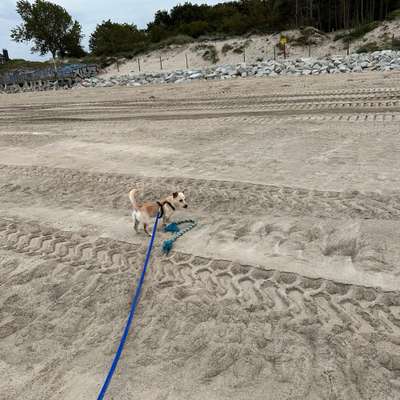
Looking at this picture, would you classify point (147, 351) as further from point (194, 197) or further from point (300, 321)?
point (194, 197)

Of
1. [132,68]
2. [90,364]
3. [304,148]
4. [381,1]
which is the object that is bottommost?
[90,364]

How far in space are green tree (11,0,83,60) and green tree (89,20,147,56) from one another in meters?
5.43

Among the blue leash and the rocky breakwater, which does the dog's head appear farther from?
the rocky breakwater

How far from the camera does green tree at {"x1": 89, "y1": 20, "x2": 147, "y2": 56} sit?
51.1 m

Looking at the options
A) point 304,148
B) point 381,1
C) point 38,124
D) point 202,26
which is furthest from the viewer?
point 202,26

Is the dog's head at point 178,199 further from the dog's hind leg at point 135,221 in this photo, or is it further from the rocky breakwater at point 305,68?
the rocky breakwater at point 305,68

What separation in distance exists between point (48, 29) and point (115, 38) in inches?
647

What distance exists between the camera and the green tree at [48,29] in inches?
2525

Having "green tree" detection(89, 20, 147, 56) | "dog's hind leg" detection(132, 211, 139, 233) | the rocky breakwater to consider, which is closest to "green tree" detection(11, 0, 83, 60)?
"green tree" detection(89, 20, 147, 56)

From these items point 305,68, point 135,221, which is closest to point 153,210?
point 135,221

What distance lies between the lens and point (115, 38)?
57.0 metres

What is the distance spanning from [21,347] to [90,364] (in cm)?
75

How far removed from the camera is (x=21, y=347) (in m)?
3.29

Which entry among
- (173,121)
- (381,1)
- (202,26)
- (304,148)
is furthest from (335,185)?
(202,26)
